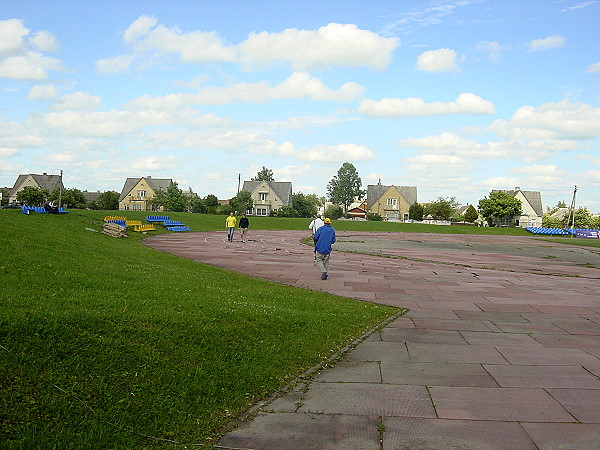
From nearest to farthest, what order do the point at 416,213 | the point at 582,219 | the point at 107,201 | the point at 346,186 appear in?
the point at 107,201 < the point at 416,213 < the point at 582,219 < the point at 346,186

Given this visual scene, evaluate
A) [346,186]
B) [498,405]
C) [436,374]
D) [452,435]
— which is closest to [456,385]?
[436,374]

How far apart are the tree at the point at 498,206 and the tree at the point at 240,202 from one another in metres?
41.0

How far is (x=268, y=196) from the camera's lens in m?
111

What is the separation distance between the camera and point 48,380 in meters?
4.61

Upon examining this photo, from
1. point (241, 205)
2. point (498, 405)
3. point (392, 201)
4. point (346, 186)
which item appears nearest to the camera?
point (498, 405)

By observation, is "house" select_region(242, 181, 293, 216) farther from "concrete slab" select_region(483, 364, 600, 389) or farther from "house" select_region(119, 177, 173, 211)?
"concrete slab" select_region(483, 364, 600, 389)

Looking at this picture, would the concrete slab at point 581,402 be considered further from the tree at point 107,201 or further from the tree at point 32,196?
the tree at point 107,201

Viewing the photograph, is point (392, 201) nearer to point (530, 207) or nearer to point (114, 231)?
point (530, 207)

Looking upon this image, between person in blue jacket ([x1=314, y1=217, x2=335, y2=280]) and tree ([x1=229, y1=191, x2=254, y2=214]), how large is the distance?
69.9 m

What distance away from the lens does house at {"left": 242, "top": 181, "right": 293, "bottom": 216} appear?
10981 centimetres

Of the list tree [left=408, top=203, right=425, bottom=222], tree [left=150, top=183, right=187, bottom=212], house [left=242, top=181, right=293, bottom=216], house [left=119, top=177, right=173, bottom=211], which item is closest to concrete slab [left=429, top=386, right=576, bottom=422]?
tree [left=150, top=183, right=187, bottom=212]

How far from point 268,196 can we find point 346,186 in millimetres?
32945

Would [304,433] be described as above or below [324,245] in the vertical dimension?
below

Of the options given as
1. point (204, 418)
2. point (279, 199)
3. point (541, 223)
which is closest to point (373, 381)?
point (204, 418)
